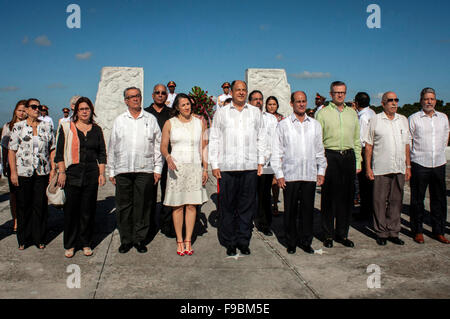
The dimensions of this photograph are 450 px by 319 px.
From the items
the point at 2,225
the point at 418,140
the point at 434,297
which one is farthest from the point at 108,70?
the point at 434,297

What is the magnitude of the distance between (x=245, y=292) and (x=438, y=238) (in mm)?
3221

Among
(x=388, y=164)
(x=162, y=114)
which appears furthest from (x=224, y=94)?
(x=388, y=164)

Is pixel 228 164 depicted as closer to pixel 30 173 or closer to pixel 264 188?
pixel 264 188

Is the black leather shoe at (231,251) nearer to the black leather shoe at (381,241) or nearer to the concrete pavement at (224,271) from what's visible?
the concrete pavement at (224,271)

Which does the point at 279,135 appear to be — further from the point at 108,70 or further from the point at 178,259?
the point at 108,70

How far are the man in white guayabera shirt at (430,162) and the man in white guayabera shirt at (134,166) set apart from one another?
11.5 ft

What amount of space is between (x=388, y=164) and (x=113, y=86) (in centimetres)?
1173

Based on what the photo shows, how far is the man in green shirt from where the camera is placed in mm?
4910

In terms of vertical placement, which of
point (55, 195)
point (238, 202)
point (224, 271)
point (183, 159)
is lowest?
point (224, 271)

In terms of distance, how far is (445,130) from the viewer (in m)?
5.18

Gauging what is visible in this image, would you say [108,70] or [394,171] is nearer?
[394,171]

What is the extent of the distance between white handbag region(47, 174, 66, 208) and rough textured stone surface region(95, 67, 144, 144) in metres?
10.2

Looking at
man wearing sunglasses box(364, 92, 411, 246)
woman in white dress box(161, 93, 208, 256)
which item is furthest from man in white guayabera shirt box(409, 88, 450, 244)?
woman in white dress box(161, 93, 208, 256)

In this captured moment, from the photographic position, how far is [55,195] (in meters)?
4.58
